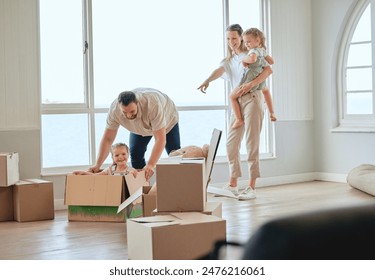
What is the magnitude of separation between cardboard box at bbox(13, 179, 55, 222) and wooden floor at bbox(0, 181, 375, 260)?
87 millimetres

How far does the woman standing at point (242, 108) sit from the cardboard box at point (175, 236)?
263 cm

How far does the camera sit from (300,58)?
23.8ft

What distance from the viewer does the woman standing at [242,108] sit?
5.79 m

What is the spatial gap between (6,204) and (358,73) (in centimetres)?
387

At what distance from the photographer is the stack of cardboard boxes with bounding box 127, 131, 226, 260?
3094mm

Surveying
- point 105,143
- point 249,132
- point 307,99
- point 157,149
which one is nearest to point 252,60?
point 249,132

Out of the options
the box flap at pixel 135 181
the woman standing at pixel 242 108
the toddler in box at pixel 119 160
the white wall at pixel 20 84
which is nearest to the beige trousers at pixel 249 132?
the woman standing at pixel 242 108

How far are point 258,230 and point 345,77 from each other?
21.1ft

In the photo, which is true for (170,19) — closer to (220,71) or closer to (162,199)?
(220,71)

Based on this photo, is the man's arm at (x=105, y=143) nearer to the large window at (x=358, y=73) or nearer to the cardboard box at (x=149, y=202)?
the cardboard box at (x=149, y=202)

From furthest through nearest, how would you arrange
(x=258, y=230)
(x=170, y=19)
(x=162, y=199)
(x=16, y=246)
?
(x=170, y=19) → (x=16, y=246) → (x=162, y=199) → (x=258, y=230)

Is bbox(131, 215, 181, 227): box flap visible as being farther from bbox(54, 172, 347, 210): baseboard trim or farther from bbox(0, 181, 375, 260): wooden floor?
bbox(54, 172, 347, 210): baseboard trim

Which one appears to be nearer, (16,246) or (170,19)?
(16,246)
